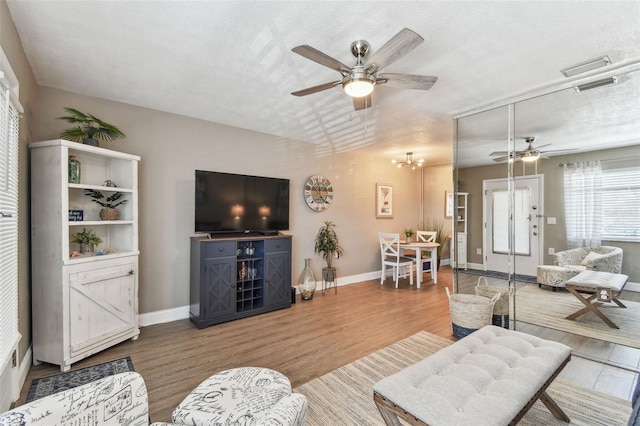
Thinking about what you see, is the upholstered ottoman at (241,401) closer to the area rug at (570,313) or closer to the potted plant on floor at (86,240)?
the potted plant on floor at (86,240)

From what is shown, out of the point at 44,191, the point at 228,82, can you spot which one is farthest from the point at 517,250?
the point at 44,191

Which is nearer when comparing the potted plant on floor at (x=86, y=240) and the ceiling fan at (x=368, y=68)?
the ceiling fan at (x=368, y=68)

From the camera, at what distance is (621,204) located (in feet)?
8.66

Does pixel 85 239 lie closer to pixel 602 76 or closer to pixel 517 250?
pixel 517 250

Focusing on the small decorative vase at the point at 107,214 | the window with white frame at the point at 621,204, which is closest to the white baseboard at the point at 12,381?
the small decorative vase at the point at 107,214

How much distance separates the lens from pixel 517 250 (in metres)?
3.24

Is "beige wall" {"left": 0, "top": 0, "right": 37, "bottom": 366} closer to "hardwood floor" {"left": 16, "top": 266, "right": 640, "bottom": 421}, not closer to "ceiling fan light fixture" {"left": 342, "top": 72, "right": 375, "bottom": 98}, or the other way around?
"hardwood floor" {"left": 16, "top": 266, "right": 640, "bottom": 421}

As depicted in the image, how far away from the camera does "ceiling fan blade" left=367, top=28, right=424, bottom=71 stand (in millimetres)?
1704

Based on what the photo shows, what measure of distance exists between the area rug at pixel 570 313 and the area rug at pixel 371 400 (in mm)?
831

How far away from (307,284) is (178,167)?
2.39m

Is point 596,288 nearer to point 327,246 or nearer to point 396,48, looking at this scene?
point 396,48

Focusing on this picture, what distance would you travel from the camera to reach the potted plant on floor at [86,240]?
9.44 feet

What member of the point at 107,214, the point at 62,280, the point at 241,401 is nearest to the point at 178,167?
the point at 107,214

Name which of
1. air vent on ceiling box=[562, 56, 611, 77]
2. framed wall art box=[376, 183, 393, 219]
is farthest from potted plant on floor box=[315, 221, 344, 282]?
air vent on ceiling box=[562, 56, 611, 77]
